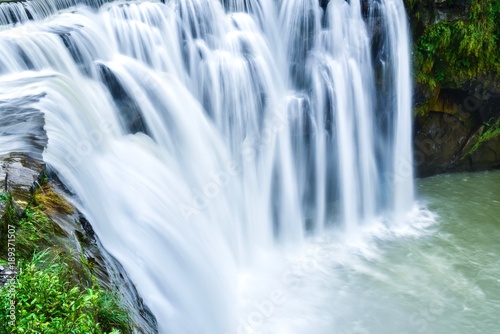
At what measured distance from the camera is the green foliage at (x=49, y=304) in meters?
2.45

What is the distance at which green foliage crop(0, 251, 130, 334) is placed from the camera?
2453 millimetres

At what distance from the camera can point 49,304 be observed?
8.58 ft

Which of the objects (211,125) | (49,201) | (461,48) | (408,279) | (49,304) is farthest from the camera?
(461,48)

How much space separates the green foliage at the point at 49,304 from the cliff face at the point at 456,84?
707cm

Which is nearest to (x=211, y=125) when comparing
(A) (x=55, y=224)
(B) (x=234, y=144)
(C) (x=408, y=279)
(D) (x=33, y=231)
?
(B) (x=234, y=144)

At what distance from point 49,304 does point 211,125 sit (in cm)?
456

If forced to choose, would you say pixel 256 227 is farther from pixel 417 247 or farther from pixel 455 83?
pixel 455 83

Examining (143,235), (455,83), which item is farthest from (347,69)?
(143,235)

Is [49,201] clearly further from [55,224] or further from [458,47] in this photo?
[458,47]

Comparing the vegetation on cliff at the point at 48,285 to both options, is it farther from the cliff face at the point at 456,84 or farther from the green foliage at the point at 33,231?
the cliff face at the point at 456,84

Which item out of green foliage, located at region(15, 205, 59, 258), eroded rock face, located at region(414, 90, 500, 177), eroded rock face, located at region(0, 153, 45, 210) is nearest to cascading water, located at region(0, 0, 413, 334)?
eroded rock face, located at region(0, 153, 45, 210)

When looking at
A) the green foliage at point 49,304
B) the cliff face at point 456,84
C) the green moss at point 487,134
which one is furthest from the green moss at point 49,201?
the green moss at point 487,134

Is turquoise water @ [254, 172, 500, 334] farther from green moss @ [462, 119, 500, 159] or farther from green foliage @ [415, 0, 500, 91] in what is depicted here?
green foliage @ [415, 0, 500, 91]

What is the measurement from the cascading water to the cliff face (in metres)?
0.45
